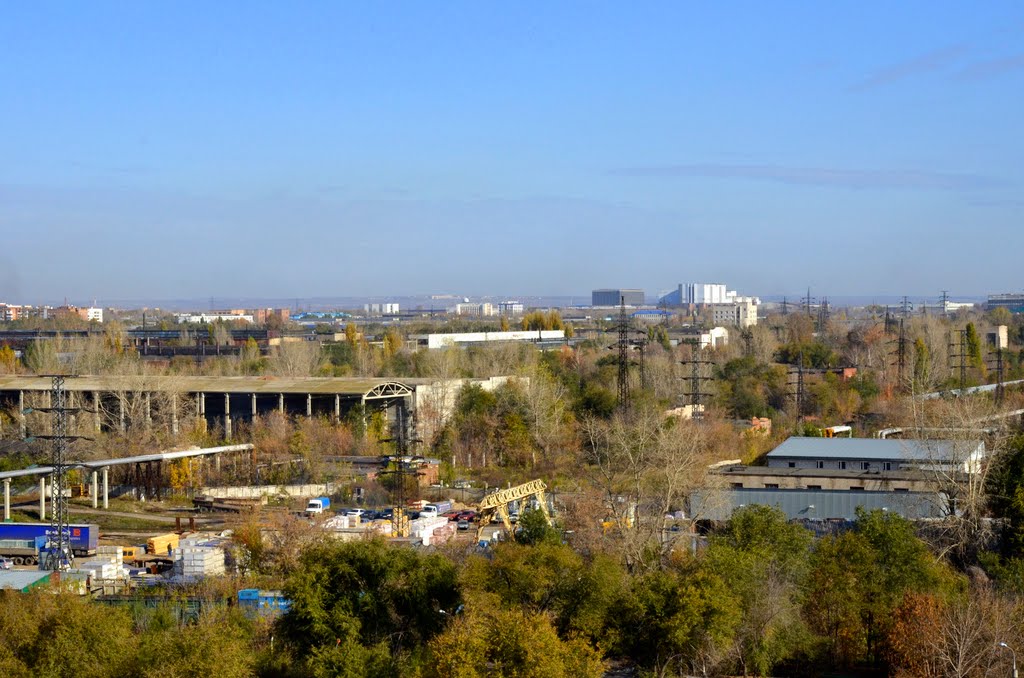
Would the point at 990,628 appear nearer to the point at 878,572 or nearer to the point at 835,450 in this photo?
the point at 878,572

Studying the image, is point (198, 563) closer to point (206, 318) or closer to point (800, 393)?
point (800, 393)

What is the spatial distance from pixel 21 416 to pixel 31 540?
9.99m

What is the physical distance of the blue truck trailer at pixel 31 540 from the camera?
610 inches

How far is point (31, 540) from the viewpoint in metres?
15.8

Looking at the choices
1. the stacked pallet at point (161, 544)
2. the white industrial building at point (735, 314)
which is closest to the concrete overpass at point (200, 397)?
the stacked pallet at point (161, 544)

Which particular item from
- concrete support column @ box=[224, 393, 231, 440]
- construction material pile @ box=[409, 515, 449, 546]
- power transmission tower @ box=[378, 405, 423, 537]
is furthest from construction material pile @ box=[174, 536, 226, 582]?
concrete support column @ box=[224, 393, 231, 440]

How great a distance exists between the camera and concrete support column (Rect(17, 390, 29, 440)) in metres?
23.8

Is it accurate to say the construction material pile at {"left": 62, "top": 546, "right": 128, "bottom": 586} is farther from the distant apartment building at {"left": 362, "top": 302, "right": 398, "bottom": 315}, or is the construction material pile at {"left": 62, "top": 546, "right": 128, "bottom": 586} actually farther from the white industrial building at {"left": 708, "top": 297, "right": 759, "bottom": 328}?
the distant apartment building at {"left": 362, "top": 302, "right": 398, "bottom": 315}

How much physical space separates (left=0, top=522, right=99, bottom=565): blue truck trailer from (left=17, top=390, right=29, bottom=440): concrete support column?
7.67 meters

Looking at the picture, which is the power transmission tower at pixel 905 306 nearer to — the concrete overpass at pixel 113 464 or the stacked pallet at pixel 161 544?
the concrete overpass at pixel 113 464

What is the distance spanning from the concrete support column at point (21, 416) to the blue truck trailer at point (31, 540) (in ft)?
25.2

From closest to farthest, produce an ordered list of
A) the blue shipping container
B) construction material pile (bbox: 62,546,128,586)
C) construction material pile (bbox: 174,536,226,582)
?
construction material pile (bbox: 62,546,128,586), construction material pile (bbox: 174,536,226,582), the blue shipping container

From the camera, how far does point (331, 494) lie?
2019 centimetres

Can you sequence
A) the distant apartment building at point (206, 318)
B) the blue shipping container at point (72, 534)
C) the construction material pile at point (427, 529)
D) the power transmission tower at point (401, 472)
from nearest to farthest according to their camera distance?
the blue shipping container at point (72, 534) < the construction material pile at point (427, 529) < the power transmission tower at point (401, 472) < the distant apartment building at point (206, 318)
